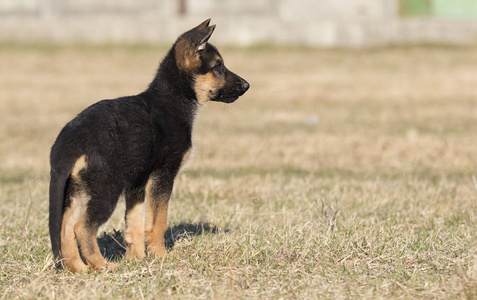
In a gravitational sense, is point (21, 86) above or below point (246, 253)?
below

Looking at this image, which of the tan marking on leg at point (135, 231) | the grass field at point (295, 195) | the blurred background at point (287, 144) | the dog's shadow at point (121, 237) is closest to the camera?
the grass field at point (295, 195)

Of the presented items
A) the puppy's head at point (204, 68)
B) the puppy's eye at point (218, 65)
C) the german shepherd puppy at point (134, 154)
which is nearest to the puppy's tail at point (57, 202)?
the german shepherd puppy at point (134, 154)

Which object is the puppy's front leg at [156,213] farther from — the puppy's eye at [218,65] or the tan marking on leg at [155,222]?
the puppy's eye at [218,65]

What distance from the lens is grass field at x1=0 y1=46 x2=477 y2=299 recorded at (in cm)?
473

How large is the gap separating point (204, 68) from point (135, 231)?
4.75 feet

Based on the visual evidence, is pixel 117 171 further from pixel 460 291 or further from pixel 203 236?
pixel 460 291

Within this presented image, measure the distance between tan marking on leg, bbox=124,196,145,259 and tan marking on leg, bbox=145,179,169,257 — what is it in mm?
56

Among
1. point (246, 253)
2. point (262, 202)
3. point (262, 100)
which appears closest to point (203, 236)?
point (246, 253)

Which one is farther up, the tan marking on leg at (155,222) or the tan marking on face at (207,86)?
the tan marking on face at (207,86)

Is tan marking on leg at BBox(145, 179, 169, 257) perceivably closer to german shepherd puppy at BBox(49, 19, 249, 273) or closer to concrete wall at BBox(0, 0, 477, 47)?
german shepherd puppy at BBox(49, 19, 249, 273)

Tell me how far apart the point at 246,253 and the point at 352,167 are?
5.81 metres

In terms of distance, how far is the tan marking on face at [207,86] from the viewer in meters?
5.74

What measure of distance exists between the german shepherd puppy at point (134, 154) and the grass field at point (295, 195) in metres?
0.26

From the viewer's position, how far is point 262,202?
7859 millimetres
